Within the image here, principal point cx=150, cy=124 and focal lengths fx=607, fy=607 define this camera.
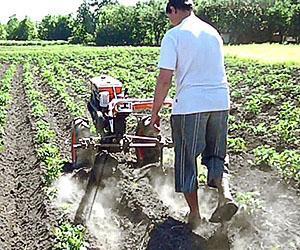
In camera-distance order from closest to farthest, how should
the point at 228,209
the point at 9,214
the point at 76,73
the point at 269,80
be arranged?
the point at 228,209, the point at 9,214, the point at 269,80, the point at 76,73

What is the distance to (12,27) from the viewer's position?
364 feet

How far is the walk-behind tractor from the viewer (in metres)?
7.58

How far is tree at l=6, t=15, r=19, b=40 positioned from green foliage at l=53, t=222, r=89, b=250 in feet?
330

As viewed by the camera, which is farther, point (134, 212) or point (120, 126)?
point (120, 126)

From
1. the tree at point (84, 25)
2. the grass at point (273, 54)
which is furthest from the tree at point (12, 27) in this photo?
the grass at point (273, 54)

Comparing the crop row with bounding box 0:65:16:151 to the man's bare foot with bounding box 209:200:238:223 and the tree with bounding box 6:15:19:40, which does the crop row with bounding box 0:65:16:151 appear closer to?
the man's bare foot with bounding box 209:200:238:223

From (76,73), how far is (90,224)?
19.0 meters

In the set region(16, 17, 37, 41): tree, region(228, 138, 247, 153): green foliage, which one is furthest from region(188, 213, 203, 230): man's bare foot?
region(16, 17, 37, 41): tree

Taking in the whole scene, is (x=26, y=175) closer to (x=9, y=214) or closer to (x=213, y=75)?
(x=9, y=214)

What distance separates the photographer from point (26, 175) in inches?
337

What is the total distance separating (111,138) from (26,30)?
96.1m

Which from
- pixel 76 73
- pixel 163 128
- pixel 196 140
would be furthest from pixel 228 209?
pixel 76 73

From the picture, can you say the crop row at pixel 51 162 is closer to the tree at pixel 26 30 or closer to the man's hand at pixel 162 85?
the man's hand at pixel 162 85

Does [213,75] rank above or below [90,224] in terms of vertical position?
above
